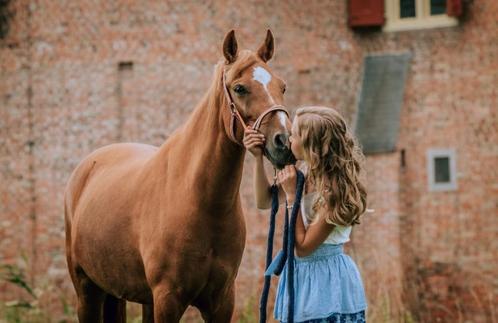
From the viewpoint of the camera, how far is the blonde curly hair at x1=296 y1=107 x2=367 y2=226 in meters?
4.30

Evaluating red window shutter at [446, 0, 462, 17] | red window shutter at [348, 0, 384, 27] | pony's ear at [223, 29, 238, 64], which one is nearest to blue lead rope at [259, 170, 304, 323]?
pony's ear at [223, 29, 238, 64]

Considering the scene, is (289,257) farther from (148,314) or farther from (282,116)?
(148,314)

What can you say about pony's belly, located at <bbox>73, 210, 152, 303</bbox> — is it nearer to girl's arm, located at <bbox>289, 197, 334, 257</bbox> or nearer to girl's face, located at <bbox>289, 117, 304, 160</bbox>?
girl's arm, located at <bbox>289, 197, 334, 257</bbox>

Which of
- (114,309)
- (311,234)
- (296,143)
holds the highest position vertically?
(296,143)

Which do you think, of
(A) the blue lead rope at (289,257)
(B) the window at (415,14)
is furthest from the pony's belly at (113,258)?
(B) the window at (415,14)

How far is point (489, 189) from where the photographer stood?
50.7ft

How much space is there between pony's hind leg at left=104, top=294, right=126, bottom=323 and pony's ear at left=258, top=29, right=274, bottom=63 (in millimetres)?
2609

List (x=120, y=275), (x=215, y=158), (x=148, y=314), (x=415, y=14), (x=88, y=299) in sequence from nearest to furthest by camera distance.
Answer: (x=215, y=158) → (x=120, y=275) → (x=148, y=314) → (x=88, y=299) → (x=415, y=14)

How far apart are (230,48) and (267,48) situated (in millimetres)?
267

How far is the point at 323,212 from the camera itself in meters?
4.32

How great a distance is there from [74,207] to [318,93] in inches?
380

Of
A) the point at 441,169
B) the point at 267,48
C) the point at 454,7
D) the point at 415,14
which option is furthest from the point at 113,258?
the point at 415,14

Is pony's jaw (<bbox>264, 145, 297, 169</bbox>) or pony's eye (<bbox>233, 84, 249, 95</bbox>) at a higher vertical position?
pony's eye (<bbox>233, 84, 249, 95</bbox>)

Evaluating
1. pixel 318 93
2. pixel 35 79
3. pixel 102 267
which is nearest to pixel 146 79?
pixel 35 79
